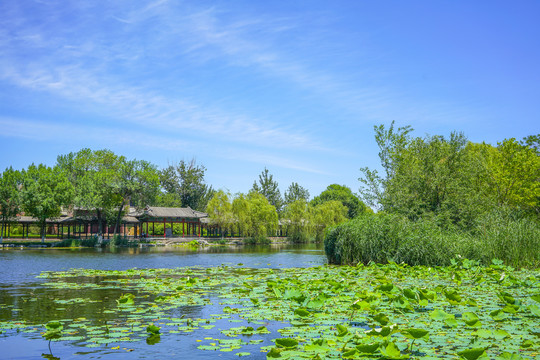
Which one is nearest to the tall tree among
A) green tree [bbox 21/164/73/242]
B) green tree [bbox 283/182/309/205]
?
green tree [bbox 283/182/309/205]

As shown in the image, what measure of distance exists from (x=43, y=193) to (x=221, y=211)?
52.5 feet

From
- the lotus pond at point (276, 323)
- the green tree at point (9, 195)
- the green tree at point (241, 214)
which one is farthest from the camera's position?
the green tree at point (241, 214)

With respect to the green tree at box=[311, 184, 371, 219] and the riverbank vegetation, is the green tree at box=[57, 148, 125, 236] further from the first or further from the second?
the green tree at box=[311, 184, 371, 219]

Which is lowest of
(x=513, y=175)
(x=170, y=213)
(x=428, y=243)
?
(x=428, y=243)

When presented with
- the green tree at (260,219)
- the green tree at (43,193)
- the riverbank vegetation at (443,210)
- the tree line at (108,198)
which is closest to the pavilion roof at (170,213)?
the tree line at (108,198)

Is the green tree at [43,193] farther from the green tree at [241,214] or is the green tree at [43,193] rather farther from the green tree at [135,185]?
the green tree at [241,214]

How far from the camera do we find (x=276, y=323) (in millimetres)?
5938

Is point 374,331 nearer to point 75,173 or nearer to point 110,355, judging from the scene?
point 110,355

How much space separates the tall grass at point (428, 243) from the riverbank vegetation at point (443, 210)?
0.09 ft

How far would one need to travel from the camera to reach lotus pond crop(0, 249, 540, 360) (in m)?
4.44

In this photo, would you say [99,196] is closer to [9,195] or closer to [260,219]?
[9,195]

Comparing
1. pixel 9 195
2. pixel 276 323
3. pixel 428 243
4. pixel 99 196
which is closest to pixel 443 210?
pixel 428 243

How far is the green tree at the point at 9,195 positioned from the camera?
33812 mm

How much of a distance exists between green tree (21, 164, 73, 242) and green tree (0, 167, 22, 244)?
518 millimetres
